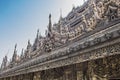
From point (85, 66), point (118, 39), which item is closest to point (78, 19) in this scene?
point (85, 66)

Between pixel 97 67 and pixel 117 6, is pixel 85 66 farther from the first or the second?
pixel 117 6

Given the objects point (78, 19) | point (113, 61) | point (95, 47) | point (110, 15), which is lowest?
point (113, 61)

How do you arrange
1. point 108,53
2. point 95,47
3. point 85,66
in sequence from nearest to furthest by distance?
point 108,53 < point 95,47 < point 85,66

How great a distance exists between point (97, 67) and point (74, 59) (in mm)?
689

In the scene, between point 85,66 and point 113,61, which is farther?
point 85,66

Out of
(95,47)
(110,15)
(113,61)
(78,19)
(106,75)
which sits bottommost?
(106,75)

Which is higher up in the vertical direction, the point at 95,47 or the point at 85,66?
the point at 95,47

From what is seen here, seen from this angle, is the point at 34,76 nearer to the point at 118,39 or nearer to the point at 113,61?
the point at 113,61

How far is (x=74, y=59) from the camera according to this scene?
435 cm

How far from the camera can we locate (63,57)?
188 inches

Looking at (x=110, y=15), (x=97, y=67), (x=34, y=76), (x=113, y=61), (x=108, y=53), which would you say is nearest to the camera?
(x=108, y=53)

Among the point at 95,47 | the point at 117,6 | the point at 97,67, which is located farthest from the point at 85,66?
the point at 117,6

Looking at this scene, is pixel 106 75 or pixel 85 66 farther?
pixel 85 66

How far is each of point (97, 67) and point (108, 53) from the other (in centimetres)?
110
